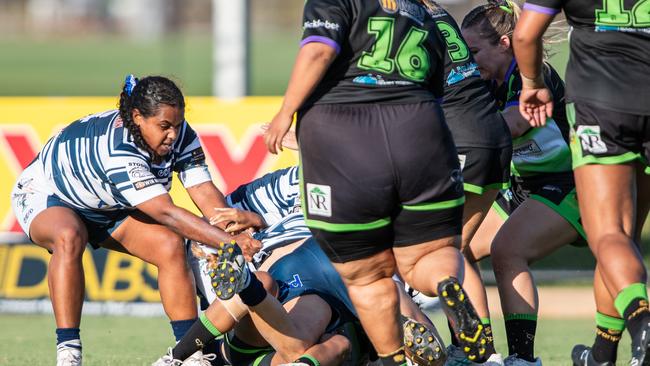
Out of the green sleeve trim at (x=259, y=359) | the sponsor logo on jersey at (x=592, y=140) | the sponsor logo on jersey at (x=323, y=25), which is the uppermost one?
the sponsor logo on jersey at (x=323, y=25)

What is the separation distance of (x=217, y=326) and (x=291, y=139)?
66.9 inches

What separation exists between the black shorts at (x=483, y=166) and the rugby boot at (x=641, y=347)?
4.99 feet

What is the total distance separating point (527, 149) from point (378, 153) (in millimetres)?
1772

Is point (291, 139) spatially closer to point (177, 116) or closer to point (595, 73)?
point (177, 116)

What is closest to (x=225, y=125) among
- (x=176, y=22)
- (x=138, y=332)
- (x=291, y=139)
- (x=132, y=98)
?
(x=138, y=332)

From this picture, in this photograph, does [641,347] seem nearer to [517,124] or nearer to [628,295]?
[628,295]

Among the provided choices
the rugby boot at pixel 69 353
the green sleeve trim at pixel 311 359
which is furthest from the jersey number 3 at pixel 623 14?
the rugby boot at pixel 69 353

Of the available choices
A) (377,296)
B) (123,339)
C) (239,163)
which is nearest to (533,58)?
(377,296)

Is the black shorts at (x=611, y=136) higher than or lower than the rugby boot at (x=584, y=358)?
higher

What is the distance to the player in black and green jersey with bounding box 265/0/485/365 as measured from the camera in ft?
15.5

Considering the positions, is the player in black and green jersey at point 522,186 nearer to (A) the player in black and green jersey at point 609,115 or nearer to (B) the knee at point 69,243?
(A) the player in black and green jersey at point 609,115

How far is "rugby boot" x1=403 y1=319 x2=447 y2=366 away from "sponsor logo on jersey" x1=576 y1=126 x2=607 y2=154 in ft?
3.29

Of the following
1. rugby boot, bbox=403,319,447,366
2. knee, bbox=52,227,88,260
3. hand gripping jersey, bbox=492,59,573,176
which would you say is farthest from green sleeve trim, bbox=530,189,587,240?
knee, bbox=52,227,88,260

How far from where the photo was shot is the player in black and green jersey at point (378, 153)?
15.5ft
